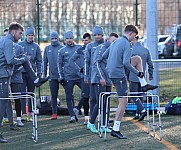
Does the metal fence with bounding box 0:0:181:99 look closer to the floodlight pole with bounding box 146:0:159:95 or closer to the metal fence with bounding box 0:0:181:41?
the metal fence with bounding box 0:0:181:41

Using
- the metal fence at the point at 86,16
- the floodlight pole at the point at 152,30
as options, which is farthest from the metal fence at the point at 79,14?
the floodlight pole at the point at 152,30

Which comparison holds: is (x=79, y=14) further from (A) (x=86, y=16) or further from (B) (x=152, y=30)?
(B) (x=152, y=30)

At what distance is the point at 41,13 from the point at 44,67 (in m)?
3.77

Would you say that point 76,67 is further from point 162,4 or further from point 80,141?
point 162,4

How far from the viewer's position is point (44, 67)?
15258mm

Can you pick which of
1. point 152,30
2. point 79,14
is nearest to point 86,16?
point 79,14

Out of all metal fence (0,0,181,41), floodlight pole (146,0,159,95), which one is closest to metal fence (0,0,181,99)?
metal fence (0,0,181,41)

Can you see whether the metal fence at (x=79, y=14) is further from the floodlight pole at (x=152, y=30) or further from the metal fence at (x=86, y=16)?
the floodlight pole at (x=152, y=30)

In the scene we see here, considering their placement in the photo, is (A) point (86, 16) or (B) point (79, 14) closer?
(B) point (79, 14)

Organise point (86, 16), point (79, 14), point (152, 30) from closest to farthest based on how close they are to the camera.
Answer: point (152, 30) → point (79, 14) → point (86, 16)

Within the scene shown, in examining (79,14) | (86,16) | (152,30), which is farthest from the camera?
(86,16)

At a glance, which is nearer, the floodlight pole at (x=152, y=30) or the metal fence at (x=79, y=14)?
the floodlight pole at (x=152, y=30)

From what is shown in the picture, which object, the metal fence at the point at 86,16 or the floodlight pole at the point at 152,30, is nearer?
the floodlight pole at the point at 152,30

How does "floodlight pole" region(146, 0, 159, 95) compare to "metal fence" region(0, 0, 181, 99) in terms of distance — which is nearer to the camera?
"floodlight pole" region(146, 0, 159, 95)
